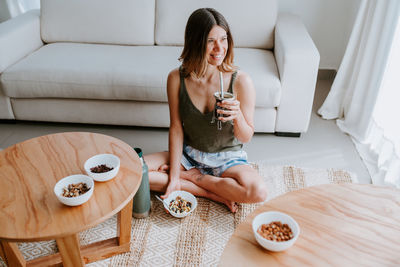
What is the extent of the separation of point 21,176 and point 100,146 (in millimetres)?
324

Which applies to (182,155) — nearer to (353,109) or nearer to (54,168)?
(54,168)

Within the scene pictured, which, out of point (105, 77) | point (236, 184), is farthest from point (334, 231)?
point (105, 77)

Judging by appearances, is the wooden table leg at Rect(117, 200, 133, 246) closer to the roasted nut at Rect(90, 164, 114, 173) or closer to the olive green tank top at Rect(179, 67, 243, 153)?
the roasted nut at Rect(90, 164, 114, 173)

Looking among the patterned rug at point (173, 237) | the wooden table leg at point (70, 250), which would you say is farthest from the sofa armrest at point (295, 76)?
the wooden table leg at point (70, 250)

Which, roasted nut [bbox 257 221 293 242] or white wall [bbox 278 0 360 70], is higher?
white wall [bbox 278 0 360 70]

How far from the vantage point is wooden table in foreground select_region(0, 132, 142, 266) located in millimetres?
1096

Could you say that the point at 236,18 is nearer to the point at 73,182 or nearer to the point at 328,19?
the point at 328,19

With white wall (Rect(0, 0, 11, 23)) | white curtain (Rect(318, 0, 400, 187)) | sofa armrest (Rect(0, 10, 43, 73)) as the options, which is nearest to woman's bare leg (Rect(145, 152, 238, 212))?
white curtain (Rect(318, 0, 400, 187))

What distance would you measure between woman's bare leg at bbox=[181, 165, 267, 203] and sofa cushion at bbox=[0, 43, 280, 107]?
2.02 ft

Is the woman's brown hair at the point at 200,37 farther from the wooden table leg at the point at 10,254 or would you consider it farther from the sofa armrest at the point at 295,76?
the wooden table leg at the point at 10,254

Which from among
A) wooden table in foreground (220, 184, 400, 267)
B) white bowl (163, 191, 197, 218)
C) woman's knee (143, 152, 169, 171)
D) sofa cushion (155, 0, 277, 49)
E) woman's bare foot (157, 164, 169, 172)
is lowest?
white bowl (163, 191, 197, 218)

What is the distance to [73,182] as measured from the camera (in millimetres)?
1251

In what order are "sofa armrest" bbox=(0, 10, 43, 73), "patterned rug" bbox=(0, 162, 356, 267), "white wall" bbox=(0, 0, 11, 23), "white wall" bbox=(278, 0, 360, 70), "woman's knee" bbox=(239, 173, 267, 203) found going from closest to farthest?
"patterned rug" bbox=(0, 162, 356, 267), "woman's knee" bbox=(239, 173, 267, 203), "sofa armrest" bbox=(0, 10, 43, 73), "white wall" bbox=(278, 0, 360, 70), "white wall" bbox=(0, 0, 11, 23)

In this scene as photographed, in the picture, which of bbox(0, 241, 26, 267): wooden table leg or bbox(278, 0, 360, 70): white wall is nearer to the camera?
bbox(0, 241, 26, 267): wooden table leg
